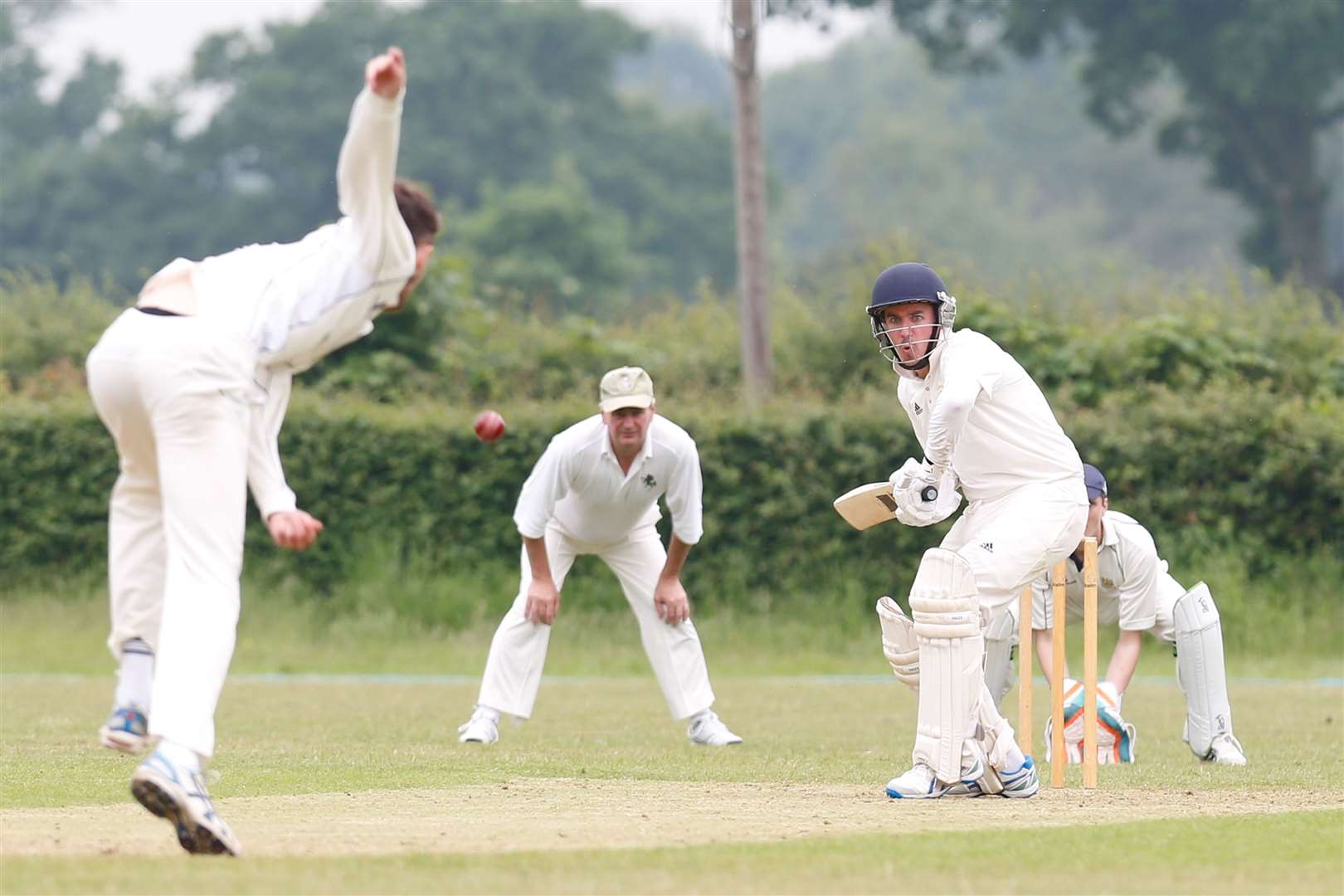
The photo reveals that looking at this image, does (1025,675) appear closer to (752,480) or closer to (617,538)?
(617,538)

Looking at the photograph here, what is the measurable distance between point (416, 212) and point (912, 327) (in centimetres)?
→ 192

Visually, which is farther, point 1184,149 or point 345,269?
point 1184,149

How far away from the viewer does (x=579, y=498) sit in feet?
28.9

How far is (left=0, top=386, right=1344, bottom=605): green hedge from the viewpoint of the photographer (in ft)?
51.2

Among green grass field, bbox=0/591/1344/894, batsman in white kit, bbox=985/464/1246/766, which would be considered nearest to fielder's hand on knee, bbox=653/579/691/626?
green grass field, bbox=0/591/1344/894

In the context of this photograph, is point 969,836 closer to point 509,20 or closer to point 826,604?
point 826,604

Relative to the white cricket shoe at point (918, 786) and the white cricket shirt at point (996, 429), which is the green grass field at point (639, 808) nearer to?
A: the white cricket shoe at point (918, 786)

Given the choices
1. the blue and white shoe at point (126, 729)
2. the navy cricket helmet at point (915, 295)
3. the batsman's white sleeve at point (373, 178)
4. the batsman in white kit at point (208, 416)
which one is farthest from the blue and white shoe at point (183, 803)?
the navy cricket helmet at point (915, 295)

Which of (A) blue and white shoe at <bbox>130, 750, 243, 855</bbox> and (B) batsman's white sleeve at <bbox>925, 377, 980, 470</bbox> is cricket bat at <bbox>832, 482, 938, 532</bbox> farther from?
(A) blue and white shoe at <bbox>130, 750, 243, 855</bbox>

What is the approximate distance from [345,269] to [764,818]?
1887 mm

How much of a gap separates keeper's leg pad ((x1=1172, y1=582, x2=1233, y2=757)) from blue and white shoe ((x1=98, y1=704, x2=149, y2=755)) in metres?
4.60

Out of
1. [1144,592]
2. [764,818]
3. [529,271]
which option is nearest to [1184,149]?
[529,271]

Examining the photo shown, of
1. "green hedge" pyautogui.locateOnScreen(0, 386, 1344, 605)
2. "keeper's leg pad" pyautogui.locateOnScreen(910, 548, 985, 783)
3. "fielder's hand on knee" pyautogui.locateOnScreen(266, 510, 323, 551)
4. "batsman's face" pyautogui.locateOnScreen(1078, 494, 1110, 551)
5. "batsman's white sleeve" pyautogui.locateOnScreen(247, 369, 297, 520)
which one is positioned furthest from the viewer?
"green hedge" pyautogui.locateOnScreen(0, 386, 1344, 605)

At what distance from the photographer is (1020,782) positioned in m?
6.18
